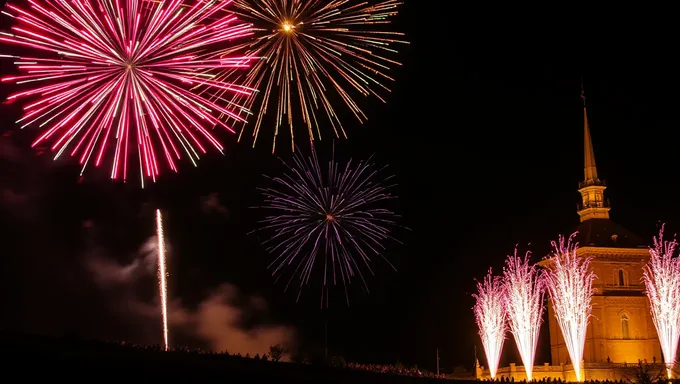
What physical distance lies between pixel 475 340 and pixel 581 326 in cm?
2309

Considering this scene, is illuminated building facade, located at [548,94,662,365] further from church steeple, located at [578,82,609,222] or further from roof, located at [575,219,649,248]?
church steeple, located at [578,82,609,222]

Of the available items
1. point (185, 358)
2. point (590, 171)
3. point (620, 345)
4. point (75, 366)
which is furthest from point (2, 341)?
point (590, 171)

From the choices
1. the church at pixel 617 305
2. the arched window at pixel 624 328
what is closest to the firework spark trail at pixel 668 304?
the church at pixel 617 305

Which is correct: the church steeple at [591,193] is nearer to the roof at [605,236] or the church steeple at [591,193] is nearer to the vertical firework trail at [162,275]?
the roof at [605,236]

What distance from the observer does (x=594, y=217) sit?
70125 mm

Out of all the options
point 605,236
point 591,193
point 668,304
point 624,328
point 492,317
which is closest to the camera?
point 668,304

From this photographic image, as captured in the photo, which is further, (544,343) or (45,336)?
(544,343)

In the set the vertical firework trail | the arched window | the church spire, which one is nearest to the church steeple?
the church spire

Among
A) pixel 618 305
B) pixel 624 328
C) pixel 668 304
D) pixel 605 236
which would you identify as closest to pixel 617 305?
pixel 618 305

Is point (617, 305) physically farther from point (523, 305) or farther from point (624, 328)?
point (523, 305)

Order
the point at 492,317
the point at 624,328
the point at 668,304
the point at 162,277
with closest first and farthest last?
1. the point at 162,277
2. the point at 668,304
3. the point at 492,317
4. the point at 624,328

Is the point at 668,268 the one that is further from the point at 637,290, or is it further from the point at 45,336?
the point at 45,336

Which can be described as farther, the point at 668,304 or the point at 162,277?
the point at 668,304

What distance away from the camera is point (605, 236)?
219ft
